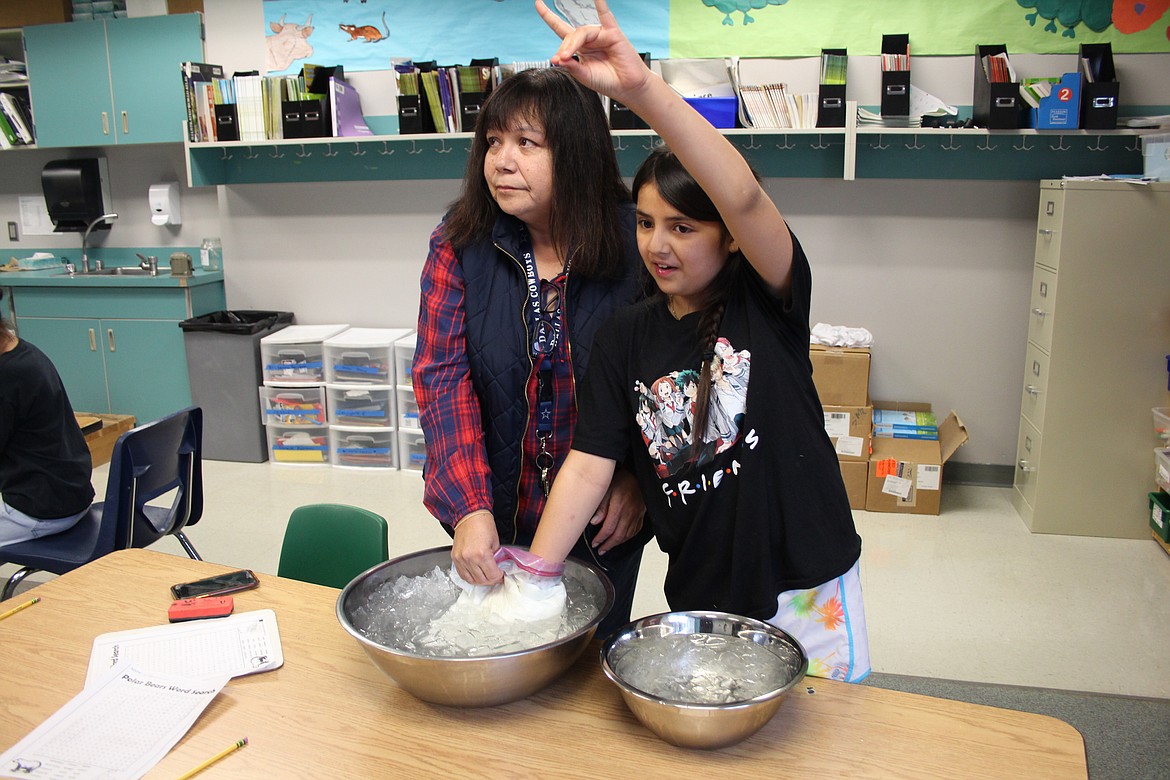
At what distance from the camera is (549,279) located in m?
1.54

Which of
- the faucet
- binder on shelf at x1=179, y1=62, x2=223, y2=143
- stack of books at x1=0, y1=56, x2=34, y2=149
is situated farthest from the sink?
binder on shelf at x1=179, y1=62, x2=223, y2=143

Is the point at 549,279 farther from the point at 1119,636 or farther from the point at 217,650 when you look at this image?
the point at 1119,636

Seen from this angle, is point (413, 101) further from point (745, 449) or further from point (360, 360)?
point (745, 449)

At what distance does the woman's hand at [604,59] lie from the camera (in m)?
1.03

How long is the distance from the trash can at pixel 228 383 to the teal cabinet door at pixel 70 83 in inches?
46.9

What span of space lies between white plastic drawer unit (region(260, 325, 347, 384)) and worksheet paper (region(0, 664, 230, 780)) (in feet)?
10.5

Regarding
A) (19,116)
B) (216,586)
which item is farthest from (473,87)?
(216,586)

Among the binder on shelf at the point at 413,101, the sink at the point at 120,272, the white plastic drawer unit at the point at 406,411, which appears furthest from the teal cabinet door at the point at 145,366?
the binder on shelf at the point at 413,101

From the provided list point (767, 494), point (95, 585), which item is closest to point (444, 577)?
point (767, 494)

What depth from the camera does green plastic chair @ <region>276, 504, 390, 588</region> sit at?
1.82 metres

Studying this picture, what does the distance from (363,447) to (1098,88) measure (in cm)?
348

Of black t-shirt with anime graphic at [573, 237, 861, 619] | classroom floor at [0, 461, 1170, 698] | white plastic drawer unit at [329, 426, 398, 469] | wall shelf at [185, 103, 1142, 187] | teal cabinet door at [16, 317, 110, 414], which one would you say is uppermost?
wall shelf at [185, 103, 1142, 187]

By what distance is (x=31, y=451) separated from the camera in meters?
2.42

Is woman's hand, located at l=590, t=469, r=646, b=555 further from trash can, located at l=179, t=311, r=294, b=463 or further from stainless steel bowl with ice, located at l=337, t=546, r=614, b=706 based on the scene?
trash can, located at l=179, t=311, r=294, b=463
